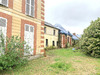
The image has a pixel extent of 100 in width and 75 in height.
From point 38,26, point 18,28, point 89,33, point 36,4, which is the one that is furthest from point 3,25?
point 89,33

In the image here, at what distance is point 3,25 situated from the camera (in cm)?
543

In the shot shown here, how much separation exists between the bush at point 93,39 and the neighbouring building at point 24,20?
5433 millimetres

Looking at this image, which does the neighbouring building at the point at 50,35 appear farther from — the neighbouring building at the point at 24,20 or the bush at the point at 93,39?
the bush at the point at 93,39

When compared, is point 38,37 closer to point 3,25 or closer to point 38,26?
point 38,26

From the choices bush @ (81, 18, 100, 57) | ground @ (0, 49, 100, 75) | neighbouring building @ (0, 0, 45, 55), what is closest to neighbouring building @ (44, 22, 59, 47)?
neighbouring building @ (0, 0, 45, 55)

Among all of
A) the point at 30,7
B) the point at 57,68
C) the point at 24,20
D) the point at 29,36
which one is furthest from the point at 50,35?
→ the point at 57,68

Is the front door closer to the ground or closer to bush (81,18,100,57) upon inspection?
the ground

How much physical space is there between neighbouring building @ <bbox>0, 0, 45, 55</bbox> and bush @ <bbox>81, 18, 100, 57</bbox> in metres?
5.43

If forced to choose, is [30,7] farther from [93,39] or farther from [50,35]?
[50,35]

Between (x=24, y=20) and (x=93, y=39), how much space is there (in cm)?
761

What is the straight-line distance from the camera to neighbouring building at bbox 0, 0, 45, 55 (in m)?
5.60

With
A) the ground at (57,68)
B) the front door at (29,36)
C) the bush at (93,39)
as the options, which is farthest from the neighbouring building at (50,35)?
the ground at (57,68)

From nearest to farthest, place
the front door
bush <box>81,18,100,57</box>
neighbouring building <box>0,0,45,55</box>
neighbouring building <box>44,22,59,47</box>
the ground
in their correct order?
1. the ground
2. neighbouring building <box>0,0,45,55</box>
3. the front door
4. bush <box>81,18,100,57</box>
5. neighbouring building <box>44,22,59,47</box>

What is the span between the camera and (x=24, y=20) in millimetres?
6965
